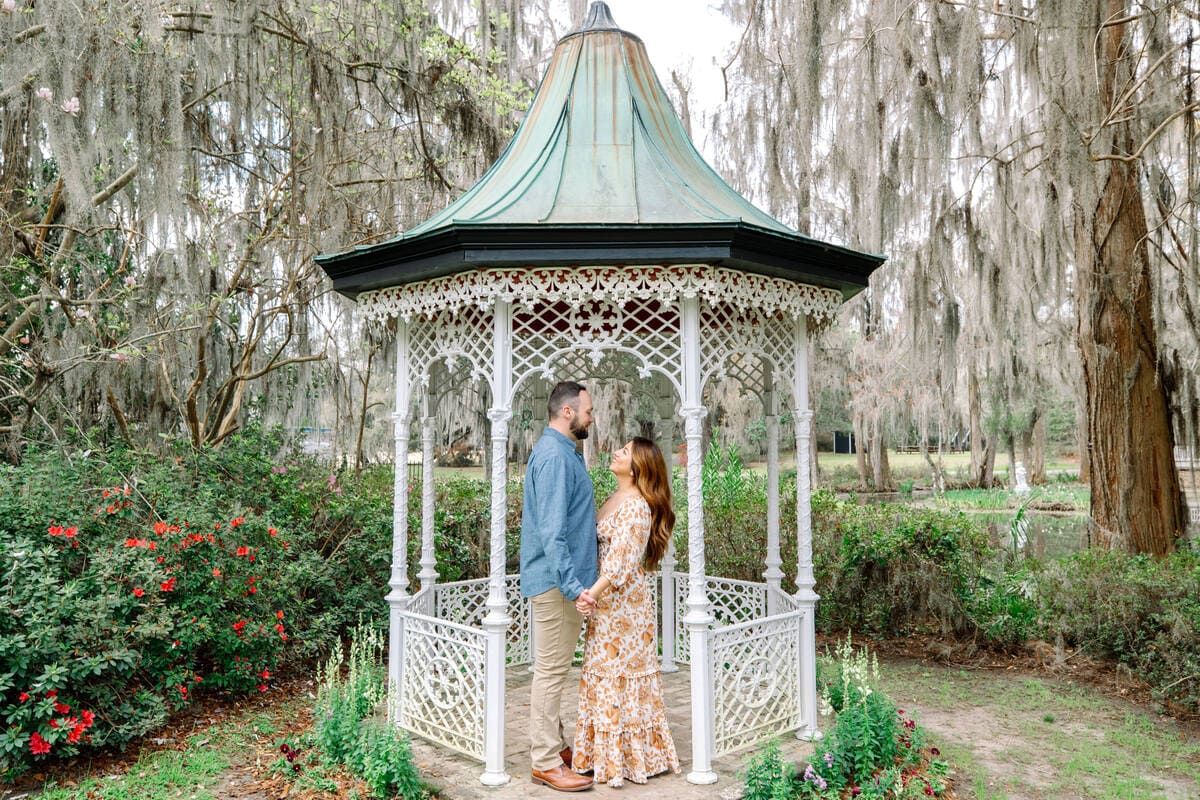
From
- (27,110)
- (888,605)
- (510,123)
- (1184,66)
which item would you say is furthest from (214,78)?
(1184,66)

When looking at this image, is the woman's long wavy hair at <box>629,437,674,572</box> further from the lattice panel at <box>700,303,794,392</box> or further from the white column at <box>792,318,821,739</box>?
the white column at <box>792,318,821,739</box>

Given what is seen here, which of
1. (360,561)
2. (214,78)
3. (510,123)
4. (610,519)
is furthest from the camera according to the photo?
(510,123)

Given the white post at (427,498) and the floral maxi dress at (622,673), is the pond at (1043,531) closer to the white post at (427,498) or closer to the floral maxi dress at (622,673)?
the floral maxi dress at (622,673)

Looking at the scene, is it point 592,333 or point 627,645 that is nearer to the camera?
point 627,645

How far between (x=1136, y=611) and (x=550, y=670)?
493 centimetres

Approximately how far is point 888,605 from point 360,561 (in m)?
4.93

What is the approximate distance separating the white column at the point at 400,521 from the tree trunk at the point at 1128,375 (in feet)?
21.1

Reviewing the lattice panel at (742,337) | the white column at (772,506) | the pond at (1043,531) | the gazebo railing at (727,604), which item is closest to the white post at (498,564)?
the lattice panel at (742,337)

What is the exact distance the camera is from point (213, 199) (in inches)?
323

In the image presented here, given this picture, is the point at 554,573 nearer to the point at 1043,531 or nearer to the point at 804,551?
the point at 804,551

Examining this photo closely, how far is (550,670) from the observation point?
12.9ft

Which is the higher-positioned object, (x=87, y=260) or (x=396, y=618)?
(x=87, y=260)

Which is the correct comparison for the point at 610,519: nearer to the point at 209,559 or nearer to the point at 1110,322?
the point at 209,559

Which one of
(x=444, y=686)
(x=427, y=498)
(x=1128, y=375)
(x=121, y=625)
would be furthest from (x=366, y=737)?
(x=1128, y=375)
